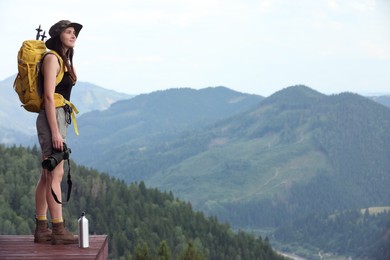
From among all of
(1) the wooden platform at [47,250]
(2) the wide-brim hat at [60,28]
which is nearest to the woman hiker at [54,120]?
(2) the wide-brim hat at [60,28]

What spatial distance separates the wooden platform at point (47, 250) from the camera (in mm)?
16688

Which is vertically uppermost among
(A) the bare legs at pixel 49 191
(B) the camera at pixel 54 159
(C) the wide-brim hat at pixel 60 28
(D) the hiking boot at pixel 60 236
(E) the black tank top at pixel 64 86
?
(C) the wide-brim hat at pixel 60 28

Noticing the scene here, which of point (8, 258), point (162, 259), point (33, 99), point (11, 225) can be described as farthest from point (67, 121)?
point (11, 225)

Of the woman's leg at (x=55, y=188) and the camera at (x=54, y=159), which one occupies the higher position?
the camera at (x=54, y=159)

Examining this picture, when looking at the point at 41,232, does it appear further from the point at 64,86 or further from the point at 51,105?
the point at 64,86

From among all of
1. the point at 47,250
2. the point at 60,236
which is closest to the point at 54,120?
the point at 60,236

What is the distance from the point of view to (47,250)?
17391 mm

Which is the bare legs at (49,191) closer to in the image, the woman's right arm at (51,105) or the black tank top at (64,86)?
the woman's right arm at (51,105)

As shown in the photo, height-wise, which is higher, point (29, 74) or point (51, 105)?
point (29, 74)

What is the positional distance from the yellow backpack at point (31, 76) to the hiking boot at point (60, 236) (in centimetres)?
241

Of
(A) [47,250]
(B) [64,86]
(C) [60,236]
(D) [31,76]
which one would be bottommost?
(A) [47,250]

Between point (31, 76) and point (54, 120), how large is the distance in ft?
3.59

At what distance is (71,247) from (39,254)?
106cm

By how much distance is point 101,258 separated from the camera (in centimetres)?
1761
